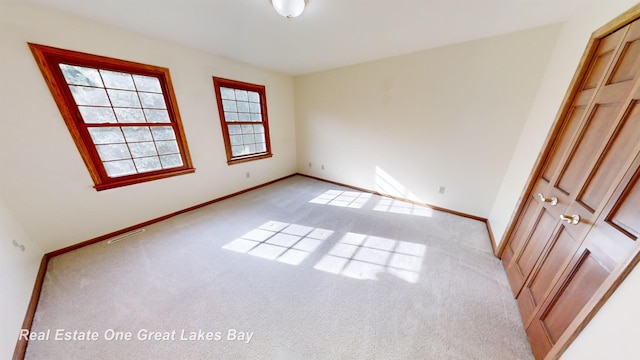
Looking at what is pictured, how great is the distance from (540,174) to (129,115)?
14.1ft

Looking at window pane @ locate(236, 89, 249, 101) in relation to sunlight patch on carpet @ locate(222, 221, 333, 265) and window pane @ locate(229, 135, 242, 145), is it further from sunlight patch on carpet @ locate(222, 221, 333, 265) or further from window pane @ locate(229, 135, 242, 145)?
sunlight patch on carpet @ locate(222, 221, 333, 265)

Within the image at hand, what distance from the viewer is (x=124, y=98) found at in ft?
7.05

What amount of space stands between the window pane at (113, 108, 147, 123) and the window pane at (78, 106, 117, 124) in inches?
2.0

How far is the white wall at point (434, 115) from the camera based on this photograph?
206cm

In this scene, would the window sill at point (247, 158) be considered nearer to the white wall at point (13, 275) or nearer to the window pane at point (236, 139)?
the window pane at point (236, 139)

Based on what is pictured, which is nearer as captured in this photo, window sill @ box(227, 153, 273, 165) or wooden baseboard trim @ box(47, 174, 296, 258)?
wooden baseboard trim @ box(47, 174, 296, 258)

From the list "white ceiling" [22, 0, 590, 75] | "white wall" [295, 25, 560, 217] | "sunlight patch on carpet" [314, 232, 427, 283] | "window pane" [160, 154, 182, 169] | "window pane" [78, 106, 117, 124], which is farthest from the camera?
"window pane" [160, 154, 182, 169]

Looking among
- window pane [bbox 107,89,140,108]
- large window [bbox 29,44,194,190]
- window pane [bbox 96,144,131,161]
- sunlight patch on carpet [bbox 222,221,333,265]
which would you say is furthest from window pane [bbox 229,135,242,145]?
sunlight patch on carpet [bbox 222,221,333,265]

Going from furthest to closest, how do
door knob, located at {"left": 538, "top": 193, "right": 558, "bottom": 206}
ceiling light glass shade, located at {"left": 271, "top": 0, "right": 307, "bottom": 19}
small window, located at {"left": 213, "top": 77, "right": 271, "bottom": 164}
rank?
small window, located at {"left": 213, "top": 77, "right": 271, "bottom": 164}, ceiling light glass shade, located at {"left": 271, "top": 0, "right": 307, "bottom": 19}, door knob, located at {"left": 538, "top": 193, "right": 558, "bottom": 206}

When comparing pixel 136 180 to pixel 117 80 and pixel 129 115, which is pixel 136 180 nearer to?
pixel 129 115

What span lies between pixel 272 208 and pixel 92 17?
275 cm

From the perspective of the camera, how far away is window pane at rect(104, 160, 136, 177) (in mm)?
2162

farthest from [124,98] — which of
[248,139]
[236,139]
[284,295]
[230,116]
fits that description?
[284,295]

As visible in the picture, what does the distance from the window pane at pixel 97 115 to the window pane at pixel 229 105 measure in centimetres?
132
